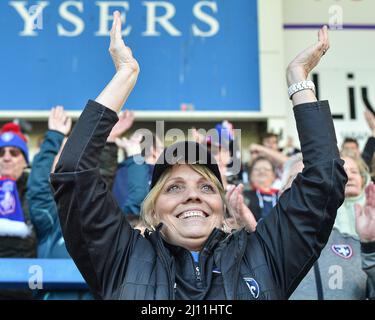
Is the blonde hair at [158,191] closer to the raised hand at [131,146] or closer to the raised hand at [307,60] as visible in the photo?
the raised hand at [307,60]

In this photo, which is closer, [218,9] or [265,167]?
[265,167]

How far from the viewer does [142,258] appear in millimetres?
1487

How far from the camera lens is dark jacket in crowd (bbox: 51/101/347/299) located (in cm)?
144

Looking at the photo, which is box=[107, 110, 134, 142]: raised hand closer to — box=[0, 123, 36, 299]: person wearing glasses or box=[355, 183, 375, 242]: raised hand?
box=[0, 123, 36, 299]: person wearing glasses

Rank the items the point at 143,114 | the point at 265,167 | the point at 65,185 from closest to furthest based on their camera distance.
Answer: the point at 65,185 < the point at 265,167 < the point at 143,114

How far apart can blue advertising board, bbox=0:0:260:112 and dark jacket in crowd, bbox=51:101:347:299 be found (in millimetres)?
5173

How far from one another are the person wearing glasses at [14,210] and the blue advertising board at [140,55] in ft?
11.4

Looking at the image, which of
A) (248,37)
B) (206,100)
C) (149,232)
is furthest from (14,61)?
(149,232)

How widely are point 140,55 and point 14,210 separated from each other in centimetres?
415

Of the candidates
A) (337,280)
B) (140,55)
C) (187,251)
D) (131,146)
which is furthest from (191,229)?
(140,55)

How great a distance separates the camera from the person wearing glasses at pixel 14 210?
106 inches

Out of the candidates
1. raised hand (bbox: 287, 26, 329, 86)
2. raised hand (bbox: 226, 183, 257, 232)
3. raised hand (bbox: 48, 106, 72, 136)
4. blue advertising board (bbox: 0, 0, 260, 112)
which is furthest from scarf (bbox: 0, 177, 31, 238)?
blue advertising board (bbox: 0, 0, 260, 112)

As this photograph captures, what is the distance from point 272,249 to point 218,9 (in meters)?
5.64

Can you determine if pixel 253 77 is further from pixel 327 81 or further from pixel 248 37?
pixel 327 81
